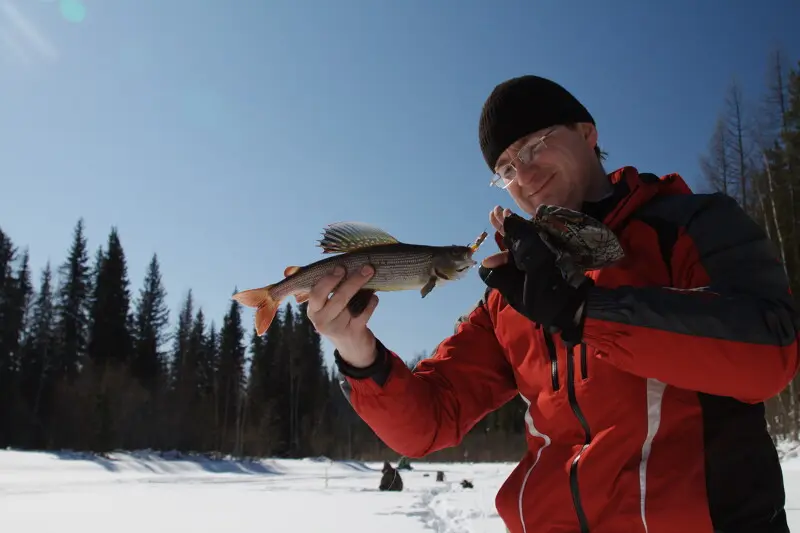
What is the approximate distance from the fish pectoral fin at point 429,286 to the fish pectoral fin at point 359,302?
27 centimetres

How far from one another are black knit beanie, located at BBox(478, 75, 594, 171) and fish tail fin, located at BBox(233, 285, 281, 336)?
1180 millimetres

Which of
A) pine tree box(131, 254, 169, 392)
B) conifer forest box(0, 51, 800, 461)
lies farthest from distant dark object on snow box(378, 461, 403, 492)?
pine tree box(131, 254, 169, 392)

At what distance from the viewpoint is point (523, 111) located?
241cm

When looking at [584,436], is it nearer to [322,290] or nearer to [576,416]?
[576,416]

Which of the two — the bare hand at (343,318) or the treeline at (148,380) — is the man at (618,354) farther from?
the treeline at (148,380)

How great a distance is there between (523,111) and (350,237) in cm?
93

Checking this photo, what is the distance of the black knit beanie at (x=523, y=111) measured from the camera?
94.2 inches

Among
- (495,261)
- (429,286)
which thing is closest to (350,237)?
(429,286)

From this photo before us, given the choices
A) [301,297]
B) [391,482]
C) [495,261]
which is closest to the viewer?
[495,261]

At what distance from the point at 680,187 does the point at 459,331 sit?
1125 millimetres

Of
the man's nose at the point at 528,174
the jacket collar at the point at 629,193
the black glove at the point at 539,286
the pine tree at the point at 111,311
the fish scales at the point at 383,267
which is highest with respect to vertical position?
the pine tree at the point at 111,311

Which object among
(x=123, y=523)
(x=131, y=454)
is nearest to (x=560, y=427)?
(x=123, y=523)

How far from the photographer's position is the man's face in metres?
2.25

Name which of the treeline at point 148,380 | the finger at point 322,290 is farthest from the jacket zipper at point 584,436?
the treeline at point 148,380
